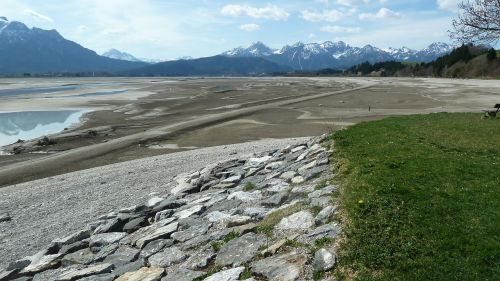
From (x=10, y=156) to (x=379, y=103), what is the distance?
46722mm

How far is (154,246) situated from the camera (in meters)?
11.5

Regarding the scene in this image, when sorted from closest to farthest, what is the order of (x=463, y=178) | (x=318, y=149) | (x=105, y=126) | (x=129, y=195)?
(x=463, y=178), (x=318, y=149), (x=129, y=195), (x=105, y=126)

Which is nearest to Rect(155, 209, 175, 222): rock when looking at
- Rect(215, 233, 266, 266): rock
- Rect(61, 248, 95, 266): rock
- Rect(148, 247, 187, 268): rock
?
Rect(61, 248, 95, 266): rock

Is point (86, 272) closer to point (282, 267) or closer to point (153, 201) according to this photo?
point (282, 267)

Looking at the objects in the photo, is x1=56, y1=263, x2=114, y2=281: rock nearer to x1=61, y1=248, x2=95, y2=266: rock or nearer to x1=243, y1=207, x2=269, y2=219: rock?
x1=61, y1=248, x2=95, y2=266: rock

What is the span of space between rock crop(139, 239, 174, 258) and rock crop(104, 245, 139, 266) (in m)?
0.24

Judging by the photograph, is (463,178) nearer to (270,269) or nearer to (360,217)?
(360,217)

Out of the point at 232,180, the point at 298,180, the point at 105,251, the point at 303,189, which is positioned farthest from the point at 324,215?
the point at 232,180

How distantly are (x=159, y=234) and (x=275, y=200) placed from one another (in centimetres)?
356

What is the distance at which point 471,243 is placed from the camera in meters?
7.91

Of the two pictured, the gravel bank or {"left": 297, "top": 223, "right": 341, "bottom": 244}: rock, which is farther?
the gravel bank

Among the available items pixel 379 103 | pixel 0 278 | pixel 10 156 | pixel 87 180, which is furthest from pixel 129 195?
pixel 379 103

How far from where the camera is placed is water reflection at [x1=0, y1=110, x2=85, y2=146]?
44372 mm

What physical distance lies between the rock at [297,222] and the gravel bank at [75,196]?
8975 mm
